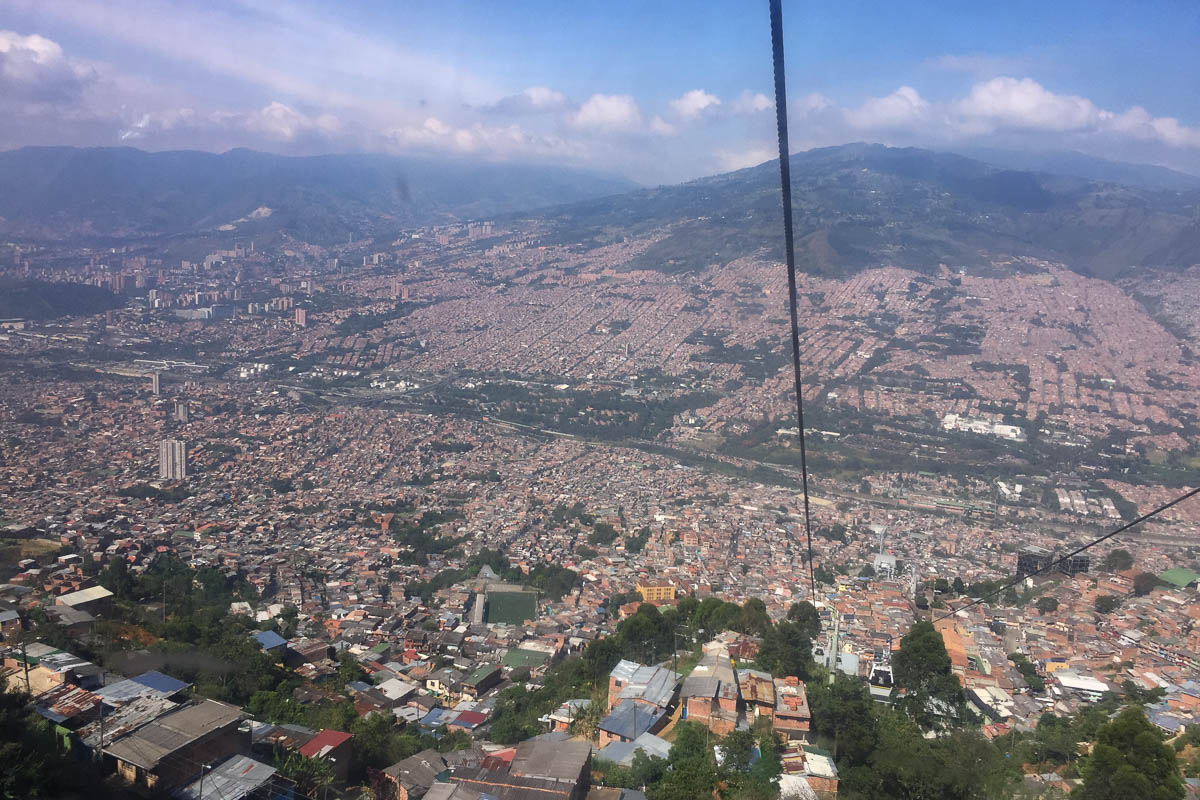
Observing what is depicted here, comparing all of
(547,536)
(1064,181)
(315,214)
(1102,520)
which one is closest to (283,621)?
(547,536)

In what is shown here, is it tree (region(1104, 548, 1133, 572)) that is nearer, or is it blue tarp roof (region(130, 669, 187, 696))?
blue tarp roof (region(130, 669, 187, 696))

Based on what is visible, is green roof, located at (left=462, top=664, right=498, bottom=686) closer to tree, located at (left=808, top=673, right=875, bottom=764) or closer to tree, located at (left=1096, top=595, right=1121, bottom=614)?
tree, located at (left=808, top=673, right=875, bottom=764)

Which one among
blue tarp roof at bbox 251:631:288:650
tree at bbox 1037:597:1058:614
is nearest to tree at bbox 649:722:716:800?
blue tarp roof at bbox 251:631:288:650

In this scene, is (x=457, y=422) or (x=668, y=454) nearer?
(x=668, y=454)

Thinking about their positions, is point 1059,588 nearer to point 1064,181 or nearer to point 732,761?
point 732,761

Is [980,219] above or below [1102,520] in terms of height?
above

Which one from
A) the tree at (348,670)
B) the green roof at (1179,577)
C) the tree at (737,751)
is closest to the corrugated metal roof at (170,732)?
the tree at (737,751)
